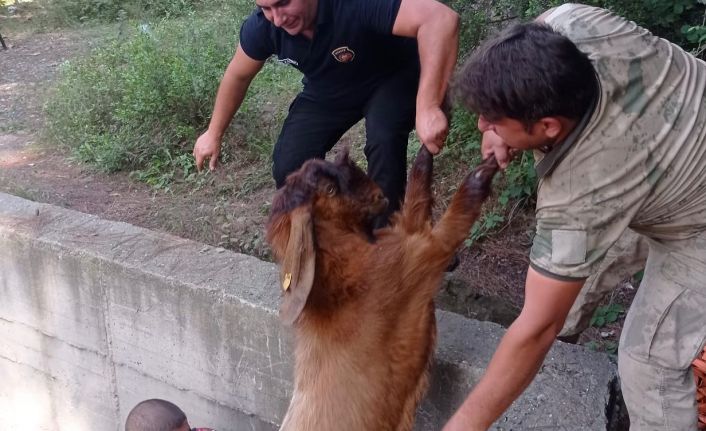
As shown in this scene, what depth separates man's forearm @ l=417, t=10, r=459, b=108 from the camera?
326 cm

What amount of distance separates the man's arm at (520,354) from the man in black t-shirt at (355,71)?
3.48ft

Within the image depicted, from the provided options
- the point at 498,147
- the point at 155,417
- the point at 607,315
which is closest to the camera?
the point at 498,147

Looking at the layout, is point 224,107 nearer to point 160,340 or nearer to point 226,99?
point 226,99

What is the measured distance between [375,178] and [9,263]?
94.5 inches

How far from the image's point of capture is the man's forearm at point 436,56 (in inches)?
128

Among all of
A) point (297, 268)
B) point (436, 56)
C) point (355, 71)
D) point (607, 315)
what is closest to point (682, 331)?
point (297, 268)

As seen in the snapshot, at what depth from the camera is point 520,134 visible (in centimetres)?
230

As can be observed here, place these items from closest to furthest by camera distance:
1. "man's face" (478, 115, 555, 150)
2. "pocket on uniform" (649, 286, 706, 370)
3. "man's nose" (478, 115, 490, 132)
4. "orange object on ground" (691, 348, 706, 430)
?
"man's face" (478, 115, 555, 150) → "man's nose" (478, 115, 490, 132) → "pocket on uniform" (649, 286, 706, 370) → "orange object on ground" (691, 348, 706, 430)

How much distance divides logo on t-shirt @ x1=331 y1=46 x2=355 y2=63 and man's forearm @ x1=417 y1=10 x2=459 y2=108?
40 cm

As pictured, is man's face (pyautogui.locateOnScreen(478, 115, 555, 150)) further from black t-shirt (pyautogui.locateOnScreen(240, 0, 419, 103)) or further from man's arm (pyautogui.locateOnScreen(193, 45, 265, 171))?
man's arm (pyautogui.locateOnScreen(193, 45, 265, 171))

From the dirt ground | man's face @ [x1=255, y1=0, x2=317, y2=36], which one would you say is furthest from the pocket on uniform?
man's face @ [x1=255, y1=0, x2=317, y2=36]

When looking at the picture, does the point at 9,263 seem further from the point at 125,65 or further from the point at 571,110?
the point at 125,65

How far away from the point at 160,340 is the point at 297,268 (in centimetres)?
164

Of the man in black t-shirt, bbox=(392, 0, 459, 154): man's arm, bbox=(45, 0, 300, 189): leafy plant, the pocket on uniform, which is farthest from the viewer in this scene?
bbox=(45, 0, 300, 189): leafy plant
